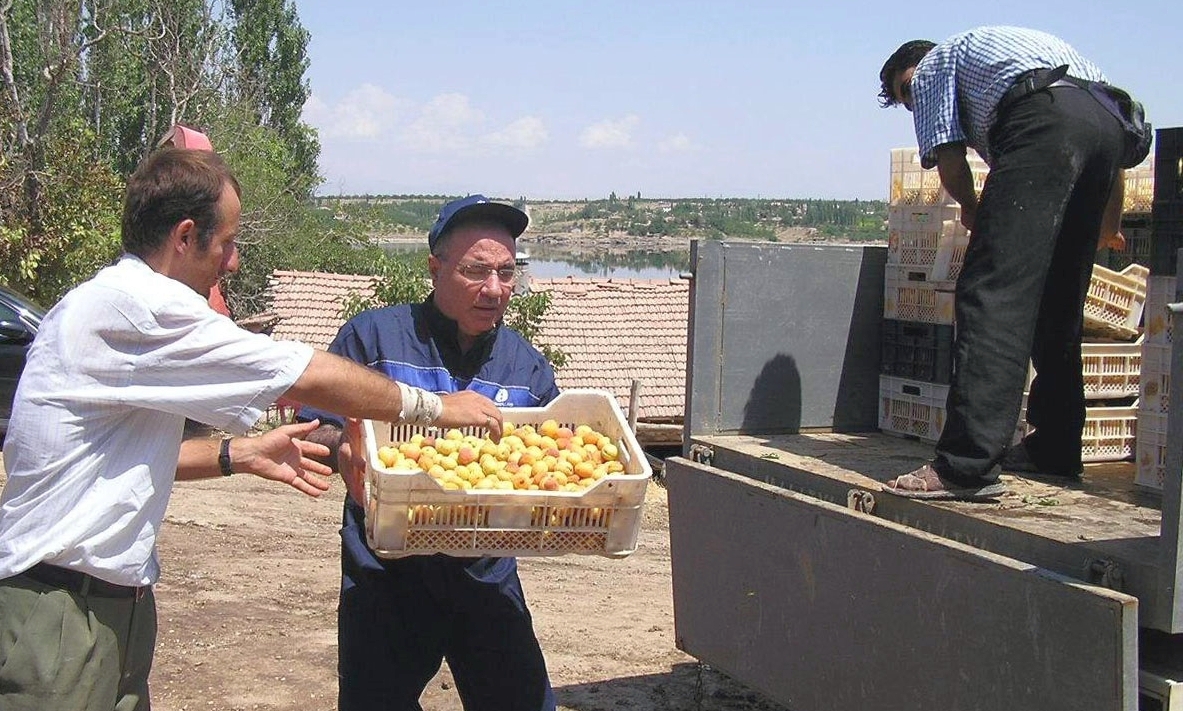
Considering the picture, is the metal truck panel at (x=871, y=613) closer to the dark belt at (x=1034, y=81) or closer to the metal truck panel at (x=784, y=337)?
the metal truck panel at (x=784, y=337)

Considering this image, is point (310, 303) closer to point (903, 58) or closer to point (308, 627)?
point (308, 627)

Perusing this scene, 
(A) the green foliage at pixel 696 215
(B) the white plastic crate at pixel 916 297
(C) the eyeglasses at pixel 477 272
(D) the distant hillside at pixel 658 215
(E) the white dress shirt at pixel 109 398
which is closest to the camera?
(E) the white dress shirt at pixel 109 398

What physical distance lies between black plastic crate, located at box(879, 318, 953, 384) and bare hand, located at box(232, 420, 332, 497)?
274 cm

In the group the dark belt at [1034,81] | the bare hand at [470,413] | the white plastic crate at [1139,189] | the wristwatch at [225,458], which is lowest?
the wristwatch at [225,458]

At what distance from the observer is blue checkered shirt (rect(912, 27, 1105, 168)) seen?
3883 mm

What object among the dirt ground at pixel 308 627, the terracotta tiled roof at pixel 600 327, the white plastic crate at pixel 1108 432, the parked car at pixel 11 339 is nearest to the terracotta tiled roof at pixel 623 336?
the terracotta tiled roof at pixel 600 327

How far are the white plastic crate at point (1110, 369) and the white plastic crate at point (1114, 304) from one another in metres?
0.09

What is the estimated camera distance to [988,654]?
3264 millimetres

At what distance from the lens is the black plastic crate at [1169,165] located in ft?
12.8

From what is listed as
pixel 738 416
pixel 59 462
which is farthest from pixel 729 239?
pixel 59 462

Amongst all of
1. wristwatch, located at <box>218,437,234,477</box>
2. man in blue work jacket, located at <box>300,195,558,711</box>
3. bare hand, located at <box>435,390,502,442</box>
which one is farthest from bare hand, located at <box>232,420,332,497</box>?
bare hand, located at <box>435,390,502,442</box>

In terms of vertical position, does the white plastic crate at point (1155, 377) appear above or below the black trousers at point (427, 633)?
above

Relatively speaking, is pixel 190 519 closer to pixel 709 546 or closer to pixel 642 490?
pixel 709 546

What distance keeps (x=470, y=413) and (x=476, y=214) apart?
74 cm
